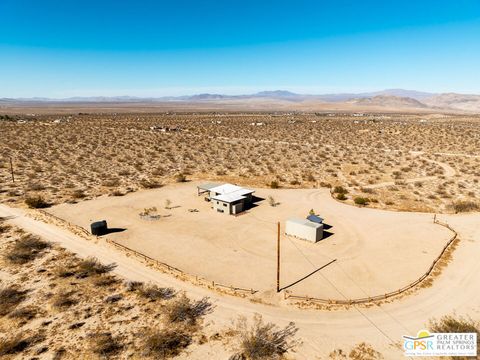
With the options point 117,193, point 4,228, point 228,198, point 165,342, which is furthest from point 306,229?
point 4,228

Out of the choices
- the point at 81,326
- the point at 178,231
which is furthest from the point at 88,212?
the point at 81,326

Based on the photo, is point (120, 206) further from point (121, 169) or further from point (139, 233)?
point (121, 169)

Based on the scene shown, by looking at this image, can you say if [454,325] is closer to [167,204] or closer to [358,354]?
[358,354]

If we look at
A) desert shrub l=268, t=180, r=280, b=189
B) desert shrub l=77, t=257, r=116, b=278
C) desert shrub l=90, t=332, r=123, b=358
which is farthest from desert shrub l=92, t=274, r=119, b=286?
desert shrub l=268, t=180, r=280, b=189

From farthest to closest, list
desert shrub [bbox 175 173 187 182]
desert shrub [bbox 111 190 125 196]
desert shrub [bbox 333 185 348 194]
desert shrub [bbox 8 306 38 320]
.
Result: desert shrub [bbox 175 173 187 182]
desert shrub [bbox 333 185 348 194]
desert shrub [bbox 111 190 125 196]
desert shrub [bbox 8 306 38 320]

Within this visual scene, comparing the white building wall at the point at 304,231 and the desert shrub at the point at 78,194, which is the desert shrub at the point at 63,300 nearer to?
the white building wall at the point at 304,231

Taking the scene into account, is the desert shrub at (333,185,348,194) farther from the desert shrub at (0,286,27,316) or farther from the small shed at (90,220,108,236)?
the desert shrub at (0,286,27,316)

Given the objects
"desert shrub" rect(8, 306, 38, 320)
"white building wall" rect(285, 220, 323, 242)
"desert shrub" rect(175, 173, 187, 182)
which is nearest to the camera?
"desert shrub" rect(8, 306, 38, 320)
